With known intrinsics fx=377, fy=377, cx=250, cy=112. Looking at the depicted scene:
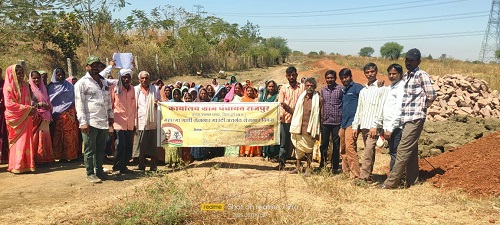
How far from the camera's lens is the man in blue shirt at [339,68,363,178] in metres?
5.52

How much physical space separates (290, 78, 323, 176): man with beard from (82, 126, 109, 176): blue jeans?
2860 mm

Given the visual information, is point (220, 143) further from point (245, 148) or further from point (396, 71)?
point (396, 71)

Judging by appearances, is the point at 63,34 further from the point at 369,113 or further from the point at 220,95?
the point at 369,113

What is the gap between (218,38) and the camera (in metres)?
33.7

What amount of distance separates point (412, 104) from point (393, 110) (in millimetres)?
247

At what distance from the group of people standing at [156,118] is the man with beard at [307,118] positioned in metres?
0.02

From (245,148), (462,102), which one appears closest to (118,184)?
(245,148)

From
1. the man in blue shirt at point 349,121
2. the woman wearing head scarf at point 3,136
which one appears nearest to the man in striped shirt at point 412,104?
the man in blue shirt at point 349,121

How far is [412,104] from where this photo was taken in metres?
4.89

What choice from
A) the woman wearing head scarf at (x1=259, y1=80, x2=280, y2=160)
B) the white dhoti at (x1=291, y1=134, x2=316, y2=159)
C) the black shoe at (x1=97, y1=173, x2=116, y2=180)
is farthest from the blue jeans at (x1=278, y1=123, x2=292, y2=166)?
the black shoe at (x1=97, y1=173, x2=116, y2=180)

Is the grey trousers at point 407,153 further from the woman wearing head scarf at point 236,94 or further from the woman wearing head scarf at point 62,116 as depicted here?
the woman wearing head scarf at point 62,116

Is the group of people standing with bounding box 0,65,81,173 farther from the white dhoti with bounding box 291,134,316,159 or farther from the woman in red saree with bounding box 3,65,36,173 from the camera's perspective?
the white dhoti with bounding box 291,134,316,159

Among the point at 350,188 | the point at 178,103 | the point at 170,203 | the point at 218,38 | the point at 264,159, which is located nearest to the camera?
the point at 170,203

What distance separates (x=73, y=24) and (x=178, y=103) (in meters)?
13.5
